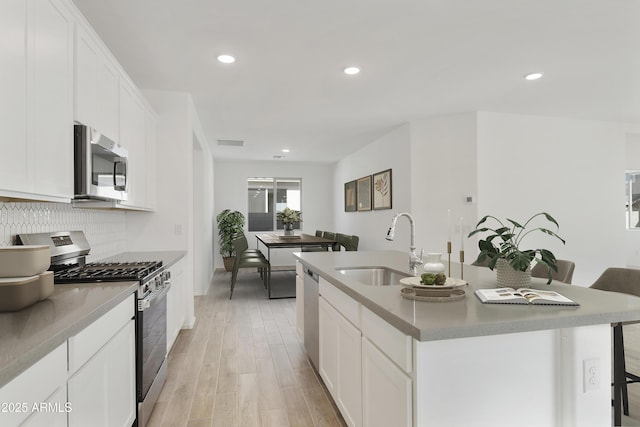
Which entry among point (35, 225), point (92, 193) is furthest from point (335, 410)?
point (35, 225)

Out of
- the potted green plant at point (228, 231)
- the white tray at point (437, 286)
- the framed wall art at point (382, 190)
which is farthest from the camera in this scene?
the potted green plant at point (228, 231)

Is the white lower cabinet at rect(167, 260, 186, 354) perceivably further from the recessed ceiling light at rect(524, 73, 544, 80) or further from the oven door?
the recessed ceiling light at rect(524, 73, 544, 80)

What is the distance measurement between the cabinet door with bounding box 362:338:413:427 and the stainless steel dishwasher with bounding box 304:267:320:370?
0.98 m

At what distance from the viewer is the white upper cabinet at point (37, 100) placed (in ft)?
4.46

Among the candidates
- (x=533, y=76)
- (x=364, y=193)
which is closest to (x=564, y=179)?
(x=533, y=76)

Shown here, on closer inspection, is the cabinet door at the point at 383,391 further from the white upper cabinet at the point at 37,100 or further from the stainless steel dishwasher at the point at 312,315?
the white upper cabinet at the point at 37,100

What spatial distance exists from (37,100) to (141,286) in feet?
3.39

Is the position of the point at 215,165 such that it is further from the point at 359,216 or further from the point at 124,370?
Answer: the point at 124,370

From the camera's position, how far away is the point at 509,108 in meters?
4.68

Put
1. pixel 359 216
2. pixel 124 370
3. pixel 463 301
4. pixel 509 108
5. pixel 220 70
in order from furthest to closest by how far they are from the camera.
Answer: pixel 359 216, pixel 509 108, pixel 220 70, pixel 124 370, pixel 463 301

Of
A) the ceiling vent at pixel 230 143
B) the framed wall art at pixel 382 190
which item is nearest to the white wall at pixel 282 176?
the ceiling vent at pixel 230 143

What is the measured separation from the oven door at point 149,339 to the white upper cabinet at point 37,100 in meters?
0.76

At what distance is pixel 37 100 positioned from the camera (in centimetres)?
154

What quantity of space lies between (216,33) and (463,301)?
2.51 m
